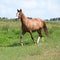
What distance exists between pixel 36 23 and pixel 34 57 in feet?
20.2

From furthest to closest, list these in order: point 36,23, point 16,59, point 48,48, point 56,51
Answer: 1. point 36,23
2. point 48,48
3. point 56,51
4. point 16,59

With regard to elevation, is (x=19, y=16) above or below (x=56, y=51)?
above

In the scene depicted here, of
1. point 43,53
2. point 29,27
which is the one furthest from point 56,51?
point 29,27

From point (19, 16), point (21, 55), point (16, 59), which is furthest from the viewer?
point (19, 16)

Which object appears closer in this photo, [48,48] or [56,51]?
[56,51]

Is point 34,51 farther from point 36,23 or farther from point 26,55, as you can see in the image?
point 36,23

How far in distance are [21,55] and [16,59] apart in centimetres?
104

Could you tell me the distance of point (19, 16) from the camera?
631 inches

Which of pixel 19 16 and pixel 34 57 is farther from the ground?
pixel 19 16

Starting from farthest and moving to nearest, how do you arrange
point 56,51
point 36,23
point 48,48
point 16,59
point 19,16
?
1. point 36,23
2. point 19,16
3. point 48,48
4. point 56,51
5. point 16,59

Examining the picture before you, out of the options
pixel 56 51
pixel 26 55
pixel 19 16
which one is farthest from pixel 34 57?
pixel 19 16

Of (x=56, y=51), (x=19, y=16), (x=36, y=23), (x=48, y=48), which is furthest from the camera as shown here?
(x=36, y=23)

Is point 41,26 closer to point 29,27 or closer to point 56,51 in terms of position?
point 29,27

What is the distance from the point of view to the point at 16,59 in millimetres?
10922
